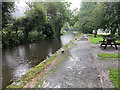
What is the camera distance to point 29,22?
1792cm

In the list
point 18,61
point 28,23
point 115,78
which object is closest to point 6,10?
point 28,23

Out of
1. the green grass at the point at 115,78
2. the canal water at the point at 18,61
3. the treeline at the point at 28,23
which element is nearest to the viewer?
the green grass at the point at 115,78

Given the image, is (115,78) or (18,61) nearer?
(115,78)

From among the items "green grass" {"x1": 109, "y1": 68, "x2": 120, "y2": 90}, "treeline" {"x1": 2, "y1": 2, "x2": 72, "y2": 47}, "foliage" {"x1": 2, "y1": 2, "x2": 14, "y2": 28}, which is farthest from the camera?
"treeline" {"x1": 2, "y1": 2, "x2": 72, "y2": 47}

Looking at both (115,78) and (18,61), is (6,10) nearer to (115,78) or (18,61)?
(18,61)

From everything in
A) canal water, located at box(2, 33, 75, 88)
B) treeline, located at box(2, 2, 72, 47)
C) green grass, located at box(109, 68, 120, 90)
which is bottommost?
canal water, located at box(2, 33, 75, 88)

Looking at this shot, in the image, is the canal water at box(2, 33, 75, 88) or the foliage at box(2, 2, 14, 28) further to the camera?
the foliage at box(2, 2, 14, 28)

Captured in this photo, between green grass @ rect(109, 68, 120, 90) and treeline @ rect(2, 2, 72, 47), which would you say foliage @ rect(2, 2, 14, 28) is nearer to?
treeline @ rect(2, 2, 72, 47)

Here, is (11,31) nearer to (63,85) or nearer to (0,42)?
(0,42)

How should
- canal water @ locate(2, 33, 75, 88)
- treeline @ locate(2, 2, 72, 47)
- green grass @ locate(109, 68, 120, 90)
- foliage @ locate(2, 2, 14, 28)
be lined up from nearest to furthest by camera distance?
green grass @ locate(109, 68, 120, 90), canal water @ locate(2, 33, 75, 88), foliage @ locate(2, 2, 14, 28), treeline @ locate(2, 2, 72, 47)

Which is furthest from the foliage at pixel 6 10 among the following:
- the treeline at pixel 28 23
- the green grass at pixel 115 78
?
the green grass at pixel 115 78

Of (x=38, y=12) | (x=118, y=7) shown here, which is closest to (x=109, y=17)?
(x=118, y=7)

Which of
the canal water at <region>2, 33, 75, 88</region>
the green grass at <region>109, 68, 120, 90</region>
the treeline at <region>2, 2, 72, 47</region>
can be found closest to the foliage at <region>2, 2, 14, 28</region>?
the treeline at <region>2, 2, 72, 47</region>

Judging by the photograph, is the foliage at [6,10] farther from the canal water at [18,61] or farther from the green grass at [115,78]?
the green grass at [115,78]
